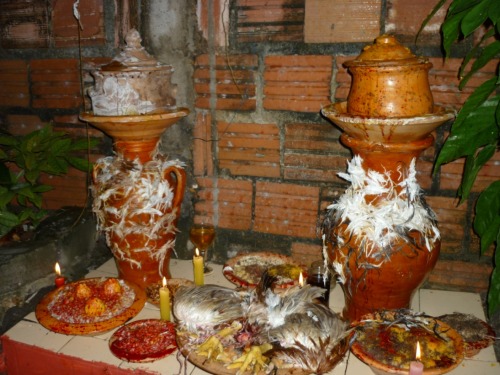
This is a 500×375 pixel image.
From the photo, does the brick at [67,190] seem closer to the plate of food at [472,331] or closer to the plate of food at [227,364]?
the plate of food at [227,364]

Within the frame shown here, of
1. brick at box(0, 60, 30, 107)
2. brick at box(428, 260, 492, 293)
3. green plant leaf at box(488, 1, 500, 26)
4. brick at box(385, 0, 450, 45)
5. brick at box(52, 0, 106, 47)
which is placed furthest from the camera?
brick at box(0, 60, 30, 107)

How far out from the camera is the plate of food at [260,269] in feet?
6.16

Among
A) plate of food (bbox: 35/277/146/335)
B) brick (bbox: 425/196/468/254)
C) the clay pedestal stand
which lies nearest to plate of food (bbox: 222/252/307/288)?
the clay pedestal stand

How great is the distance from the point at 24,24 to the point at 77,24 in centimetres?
34

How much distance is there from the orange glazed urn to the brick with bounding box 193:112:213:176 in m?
0.85

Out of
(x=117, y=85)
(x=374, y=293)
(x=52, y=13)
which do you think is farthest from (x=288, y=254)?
(x=52, y=13)

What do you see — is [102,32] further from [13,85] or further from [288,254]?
[288,254]

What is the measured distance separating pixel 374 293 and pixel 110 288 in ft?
3.43

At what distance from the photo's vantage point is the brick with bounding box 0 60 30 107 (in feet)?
7.85

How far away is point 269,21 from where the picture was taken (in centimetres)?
192

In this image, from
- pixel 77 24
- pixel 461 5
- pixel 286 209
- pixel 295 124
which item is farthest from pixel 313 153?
pixel 77 24

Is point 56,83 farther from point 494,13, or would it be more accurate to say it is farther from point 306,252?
point 494,13

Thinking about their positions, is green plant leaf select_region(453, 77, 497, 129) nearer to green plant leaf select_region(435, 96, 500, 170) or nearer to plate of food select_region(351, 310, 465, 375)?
green plant leaf select_region(435, 96, 500, 170)

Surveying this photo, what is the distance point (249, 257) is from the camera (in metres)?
2.11
